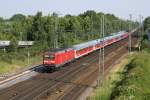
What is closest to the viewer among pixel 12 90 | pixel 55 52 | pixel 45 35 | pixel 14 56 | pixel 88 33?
pixel 12 90

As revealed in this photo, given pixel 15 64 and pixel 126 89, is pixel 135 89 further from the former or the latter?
pixel 15 64

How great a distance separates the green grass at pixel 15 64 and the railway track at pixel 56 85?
399cm

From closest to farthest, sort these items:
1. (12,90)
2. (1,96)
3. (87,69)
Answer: (1,96) → (12,90) → (87,69)

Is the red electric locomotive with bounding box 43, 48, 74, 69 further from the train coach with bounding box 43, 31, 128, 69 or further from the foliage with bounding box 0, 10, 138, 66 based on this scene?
the foliage with bounding box 0, 10, 138, 66

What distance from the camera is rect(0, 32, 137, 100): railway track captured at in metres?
40.6

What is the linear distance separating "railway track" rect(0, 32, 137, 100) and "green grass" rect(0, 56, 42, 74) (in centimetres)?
399

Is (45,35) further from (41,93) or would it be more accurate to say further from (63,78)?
(41,93)

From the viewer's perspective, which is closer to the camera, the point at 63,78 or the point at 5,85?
the point at 5,85

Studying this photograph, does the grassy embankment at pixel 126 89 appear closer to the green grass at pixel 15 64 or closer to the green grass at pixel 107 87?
the green grass at pixel 107 87

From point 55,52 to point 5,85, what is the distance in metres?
12.1

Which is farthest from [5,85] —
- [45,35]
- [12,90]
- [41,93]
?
[45,35]

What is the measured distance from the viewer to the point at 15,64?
6444cm

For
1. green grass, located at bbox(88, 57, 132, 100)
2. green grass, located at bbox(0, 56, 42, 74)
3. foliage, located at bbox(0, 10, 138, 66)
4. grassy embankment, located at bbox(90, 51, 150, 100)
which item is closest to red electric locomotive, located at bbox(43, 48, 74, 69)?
green grass, located at bbox(0, 56, 42, 74)

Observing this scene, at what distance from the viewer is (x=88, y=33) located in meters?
141
